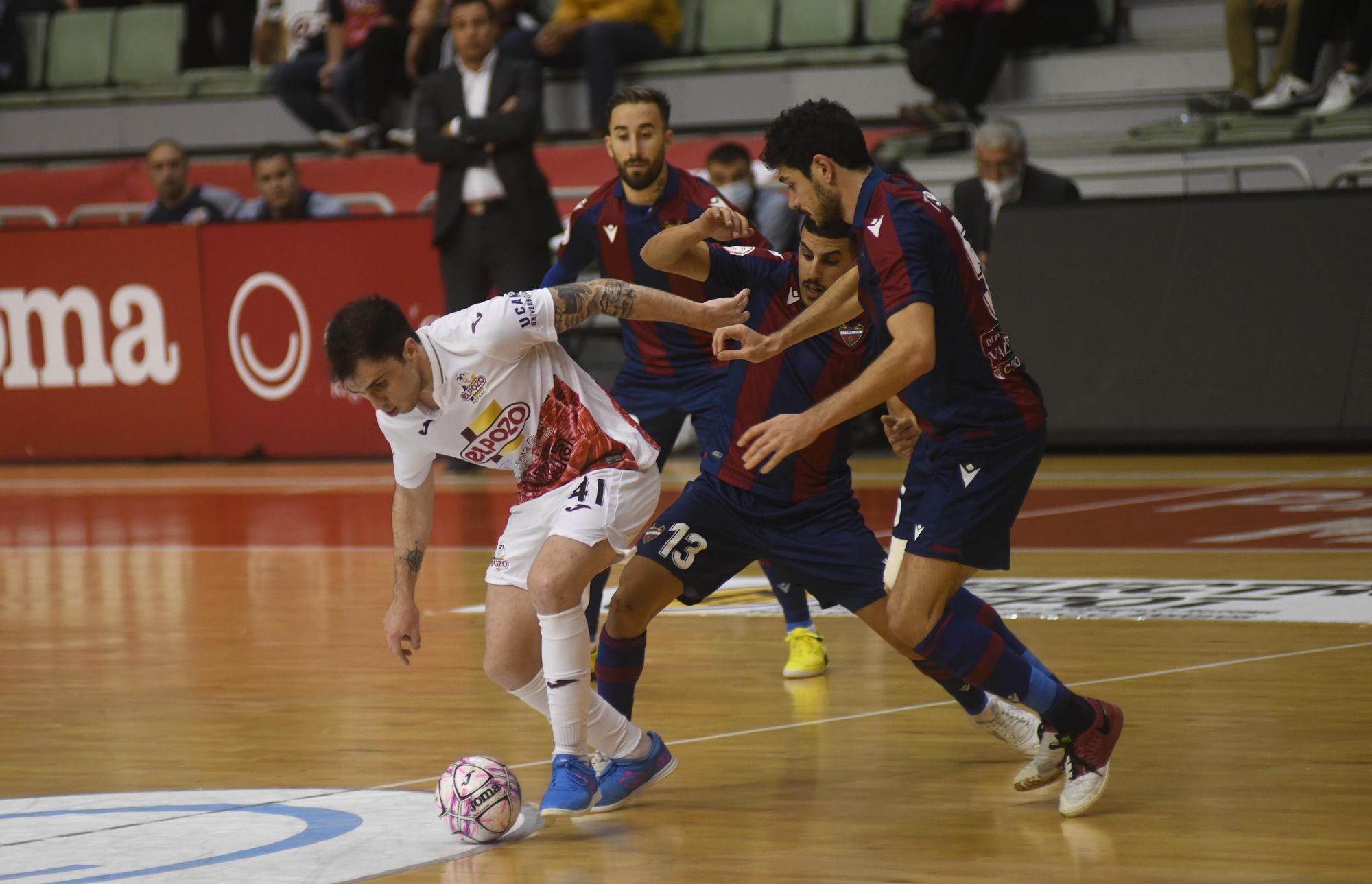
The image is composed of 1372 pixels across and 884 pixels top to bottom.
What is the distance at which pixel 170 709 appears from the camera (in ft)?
22.6

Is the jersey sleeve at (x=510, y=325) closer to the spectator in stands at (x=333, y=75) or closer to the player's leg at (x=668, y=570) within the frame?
the player's leg at (x=668, y=570)

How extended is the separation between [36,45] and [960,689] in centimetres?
1849

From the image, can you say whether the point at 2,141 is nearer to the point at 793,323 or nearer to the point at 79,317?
the point at 79,317

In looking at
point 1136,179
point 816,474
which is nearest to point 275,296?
point 1136,179

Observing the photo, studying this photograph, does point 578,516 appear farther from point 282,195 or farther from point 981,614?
point 282,195

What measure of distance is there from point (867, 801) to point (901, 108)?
11.4 meters

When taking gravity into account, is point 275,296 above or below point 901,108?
below

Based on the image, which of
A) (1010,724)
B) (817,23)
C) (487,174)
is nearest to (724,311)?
(1010,724)

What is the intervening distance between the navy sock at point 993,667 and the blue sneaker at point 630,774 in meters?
0.83

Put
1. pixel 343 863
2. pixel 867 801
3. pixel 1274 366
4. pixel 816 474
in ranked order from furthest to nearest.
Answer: pixel 1274 366 < pixel 816 474 < pixel 867 801 < pixel 343 863

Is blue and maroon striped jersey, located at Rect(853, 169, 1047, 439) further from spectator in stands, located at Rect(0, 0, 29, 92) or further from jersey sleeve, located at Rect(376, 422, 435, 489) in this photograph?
spectator in stands, located at Rect(0, 0, 29, 92)

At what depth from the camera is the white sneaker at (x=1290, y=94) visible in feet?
48.4

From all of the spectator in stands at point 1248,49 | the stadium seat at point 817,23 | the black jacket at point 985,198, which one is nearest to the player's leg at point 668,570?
the black jacket at point 985,198

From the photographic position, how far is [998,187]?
43.6 feet
